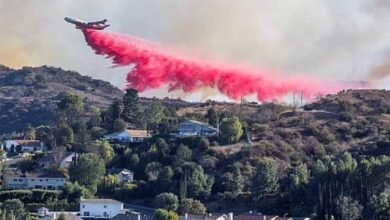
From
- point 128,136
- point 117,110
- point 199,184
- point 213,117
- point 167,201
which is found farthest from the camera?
point 117,110

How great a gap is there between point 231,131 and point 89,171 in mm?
16368

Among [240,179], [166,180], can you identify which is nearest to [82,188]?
[166,180]

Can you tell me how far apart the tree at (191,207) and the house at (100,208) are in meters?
5.11

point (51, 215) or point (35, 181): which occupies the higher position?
point (35, 181)

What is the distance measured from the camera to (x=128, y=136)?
111 metres

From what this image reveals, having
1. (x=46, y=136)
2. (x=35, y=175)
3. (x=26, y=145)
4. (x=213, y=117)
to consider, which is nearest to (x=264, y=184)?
(x=35, y=175)

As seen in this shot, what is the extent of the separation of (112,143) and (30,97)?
7277 cm

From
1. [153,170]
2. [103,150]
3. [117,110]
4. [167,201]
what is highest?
[117,110]

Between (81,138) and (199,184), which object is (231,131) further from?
(199,184)

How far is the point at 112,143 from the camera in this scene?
109312 millimetres

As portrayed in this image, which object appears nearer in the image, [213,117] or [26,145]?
[213,117]

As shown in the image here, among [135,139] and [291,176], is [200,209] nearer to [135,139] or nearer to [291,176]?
[291,176]

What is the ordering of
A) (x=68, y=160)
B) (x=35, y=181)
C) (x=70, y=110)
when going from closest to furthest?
(x=35, y=181) < (x=68, y=160) < (x=70, y=110)

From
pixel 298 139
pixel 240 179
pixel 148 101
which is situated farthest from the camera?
pixel 148 101
